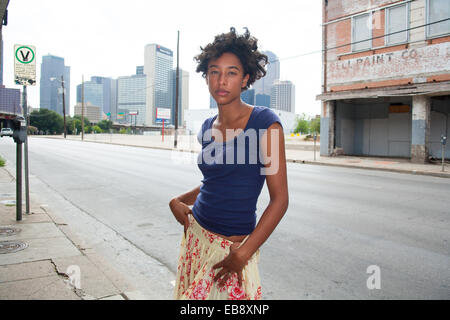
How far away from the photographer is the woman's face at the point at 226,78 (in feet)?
5.62

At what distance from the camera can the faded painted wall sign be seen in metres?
16.3

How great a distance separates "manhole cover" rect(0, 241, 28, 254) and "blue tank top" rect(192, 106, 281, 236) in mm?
3531

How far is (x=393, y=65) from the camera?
17859 mm

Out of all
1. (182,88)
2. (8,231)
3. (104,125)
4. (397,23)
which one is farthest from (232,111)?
(104,125)

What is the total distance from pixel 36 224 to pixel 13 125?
1564 millimetres

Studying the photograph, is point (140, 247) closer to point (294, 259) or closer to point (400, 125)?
point (294, 259)

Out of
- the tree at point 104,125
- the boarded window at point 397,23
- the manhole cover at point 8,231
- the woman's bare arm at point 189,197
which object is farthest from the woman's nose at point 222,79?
the tree at point 104,125

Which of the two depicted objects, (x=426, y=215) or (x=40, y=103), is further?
(x=40, y=103)

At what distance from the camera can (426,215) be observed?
6.27 m

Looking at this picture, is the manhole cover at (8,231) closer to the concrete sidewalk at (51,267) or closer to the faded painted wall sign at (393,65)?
the concrete sidewalk at (51,267)

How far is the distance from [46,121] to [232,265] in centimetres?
10994
